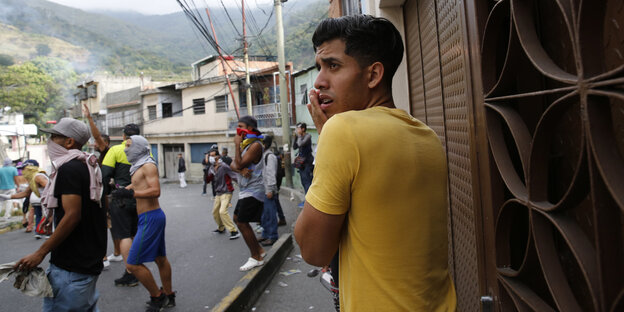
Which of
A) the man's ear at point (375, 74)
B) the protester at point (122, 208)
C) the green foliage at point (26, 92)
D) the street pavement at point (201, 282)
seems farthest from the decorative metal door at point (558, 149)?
the green foliage at point (26, 92)

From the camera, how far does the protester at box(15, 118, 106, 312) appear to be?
9.11 feet

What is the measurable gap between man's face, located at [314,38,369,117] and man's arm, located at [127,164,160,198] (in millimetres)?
3331

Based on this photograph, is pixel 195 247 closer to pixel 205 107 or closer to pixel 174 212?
pixel 174 212

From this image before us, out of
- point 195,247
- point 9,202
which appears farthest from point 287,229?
point 9,202

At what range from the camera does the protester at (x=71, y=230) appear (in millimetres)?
2775

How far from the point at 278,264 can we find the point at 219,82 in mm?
22643

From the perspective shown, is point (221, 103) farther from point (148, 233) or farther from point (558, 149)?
point (558, 149)

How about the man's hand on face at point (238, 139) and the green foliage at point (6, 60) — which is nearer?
the man's hand on face at point (238, 139)

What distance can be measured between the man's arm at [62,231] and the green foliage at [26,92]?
6194cm

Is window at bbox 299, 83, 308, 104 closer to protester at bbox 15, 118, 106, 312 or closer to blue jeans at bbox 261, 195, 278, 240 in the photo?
blue jeans at bbox 261, 195, 278, 240

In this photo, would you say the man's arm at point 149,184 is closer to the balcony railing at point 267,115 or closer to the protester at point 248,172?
the protester at point 248,172

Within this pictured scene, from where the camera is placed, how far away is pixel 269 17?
16.4m

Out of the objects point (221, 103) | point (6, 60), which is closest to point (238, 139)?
point (221, 103)

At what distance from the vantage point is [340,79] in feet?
4.06
